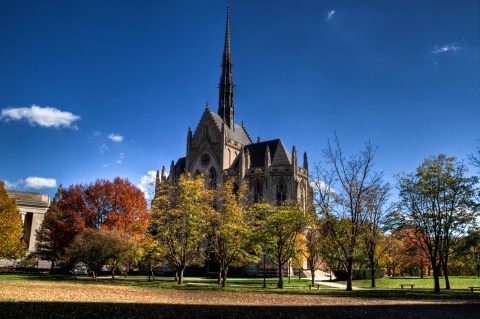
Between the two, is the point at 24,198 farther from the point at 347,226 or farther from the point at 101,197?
the point at 347,226

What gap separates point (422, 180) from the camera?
29.1m

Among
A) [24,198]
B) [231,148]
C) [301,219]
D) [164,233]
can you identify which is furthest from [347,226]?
[24,198]

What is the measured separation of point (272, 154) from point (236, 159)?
20.9 feet

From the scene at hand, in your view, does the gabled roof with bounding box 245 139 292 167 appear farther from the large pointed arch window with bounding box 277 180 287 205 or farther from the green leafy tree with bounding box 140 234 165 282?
the green leafy tree with bounding box 140 234 165 282

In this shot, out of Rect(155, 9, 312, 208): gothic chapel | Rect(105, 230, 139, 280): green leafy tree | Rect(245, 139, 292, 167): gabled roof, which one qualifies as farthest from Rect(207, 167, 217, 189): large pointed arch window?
Rect(105, 230, 139, 280): green leafy tree

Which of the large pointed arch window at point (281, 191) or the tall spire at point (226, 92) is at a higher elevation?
the tall spire at point (226, 92)

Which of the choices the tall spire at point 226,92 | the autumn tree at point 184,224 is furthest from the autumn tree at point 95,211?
the tall spire at point 226,92

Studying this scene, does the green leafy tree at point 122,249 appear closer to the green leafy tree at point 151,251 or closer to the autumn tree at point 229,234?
the green leafy tree at point 151,251

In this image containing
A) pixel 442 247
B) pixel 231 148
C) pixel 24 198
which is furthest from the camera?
pixel 24 198

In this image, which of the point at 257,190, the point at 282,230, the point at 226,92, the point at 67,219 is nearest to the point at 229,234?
the point at 282,230

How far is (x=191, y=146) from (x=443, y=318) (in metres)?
57.3

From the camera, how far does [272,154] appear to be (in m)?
61.7

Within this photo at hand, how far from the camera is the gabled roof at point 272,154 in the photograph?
60000mm

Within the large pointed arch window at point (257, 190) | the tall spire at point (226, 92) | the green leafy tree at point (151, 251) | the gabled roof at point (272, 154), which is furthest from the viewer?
the tall spire at point (226, 92)
